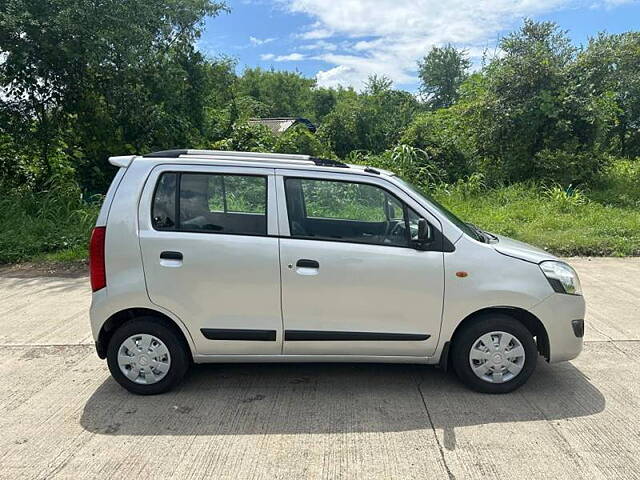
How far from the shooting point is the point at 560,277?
369 cm

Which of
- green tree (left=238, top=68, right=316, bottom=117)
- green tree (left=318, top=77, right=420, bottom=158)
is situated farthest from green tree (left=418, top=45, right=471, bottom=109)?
green tree (left=318, top=77, right=420, bottom=158)

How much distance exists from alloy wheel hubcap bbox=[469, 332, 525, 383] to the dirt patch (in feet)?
20.2

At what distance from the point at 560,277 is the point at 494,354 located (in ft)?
2.53

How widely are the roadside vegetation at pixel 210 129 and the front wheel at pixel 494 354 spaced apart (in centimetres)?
542

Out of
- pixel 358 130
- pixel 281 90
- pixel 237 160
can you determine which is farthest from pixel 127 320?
pixel 281 90

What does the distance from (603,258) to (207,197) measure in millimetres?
7177

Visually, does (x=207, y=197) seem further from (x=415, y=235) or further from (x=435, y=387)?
(x=435, y=387)

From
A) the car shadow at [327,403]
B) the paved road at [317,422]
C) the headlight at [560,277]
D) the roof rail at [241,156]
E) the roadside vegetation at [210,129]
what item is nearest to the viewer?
the paved road at [317,422]

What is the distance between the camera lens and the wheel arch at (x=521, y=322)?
12.1 ft

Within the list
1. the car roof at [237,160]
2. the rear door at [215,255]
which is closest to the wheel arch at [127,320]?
the rear door at [215,255]

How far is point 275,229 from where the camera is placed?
361cm

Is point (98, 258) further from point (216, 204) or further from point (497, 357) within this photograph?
point (497, 357)

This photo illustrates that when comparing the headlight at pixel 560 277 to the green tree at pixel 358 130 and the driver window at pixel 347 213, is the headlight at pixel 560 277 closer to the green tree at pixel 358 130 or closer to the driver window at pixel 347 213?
the driver window at pixel 347 213

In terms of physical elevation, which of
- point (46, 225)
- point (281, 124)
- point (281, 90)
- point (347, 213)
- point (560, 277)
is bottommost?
point (46, 225)
